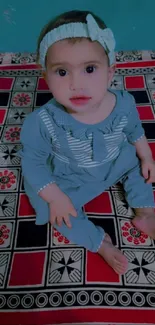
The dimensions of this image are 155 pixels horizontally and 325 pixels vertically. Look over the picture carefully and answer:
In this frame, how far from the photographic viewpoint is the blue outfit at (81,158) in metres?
0.75

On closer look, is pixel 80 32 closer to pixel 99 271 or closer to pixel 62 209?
pixel 62 209

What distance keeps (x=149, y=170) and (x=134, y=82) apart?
47 cm

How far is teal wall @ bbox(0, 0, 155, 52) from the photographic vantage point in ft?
4.23

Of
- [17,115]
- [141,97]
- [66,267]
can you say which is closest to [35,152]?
[66,267]

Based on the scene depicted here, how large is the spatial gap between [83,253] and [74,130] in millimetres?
263

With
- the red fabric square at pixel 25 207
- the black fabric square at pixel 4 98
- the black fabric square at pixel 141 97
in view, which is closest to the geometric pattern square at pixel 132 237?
the red fabric square at pixel 25 207

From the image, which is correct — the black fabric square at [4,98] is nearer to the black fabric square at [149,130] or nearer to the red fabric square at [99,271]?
the black fabric square at [149,130]

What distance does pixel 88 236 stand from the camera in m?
0.78

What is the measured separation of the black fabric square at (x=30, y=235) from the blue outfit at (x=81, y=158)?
4cm

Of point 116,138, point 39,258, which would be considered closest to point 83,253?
point 39,258

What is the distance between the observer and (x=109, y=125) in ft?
2.46

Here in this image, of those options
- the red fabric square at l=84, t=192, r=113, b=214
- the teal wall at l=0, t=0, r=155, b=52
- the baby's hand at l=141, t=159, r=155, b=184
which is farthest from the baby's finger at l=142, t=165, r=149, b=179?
the teal wall at l=0, t=0, r=155, b=52

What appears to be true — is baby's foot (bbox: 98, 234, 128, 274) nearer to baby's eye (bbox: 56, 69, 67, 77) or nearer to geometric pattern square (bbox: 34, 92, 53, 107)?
baby's eye (bbox: 56, 69, 67, 77)

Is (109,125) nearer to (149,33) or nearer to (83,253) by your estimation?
(83,253)
